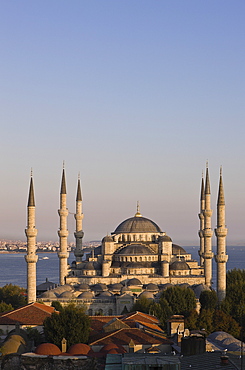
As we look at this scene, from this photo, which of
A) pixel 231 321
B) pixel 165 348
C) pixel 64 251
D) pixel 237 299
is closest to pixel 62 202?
pixel 64 251

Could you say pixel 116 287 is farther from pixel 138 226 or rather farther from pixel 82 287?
pixel 138 226

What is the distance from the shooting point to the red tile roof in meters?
37.8

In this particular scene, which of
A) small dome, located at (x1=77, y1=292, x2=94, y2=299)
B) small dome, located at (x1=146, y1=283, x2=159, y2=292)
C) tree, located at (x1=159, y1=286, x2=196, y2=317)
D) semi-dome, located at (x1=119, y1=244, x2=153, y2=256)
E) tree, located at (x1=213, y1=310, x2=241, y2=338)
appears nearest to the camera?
tree, located at (x1=213, y1=310, x2=241, y2=338)

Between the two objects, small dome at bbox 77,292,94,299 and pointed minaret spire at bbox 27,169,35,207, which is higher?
pointed minaret spire at bbox 27,169,35,207

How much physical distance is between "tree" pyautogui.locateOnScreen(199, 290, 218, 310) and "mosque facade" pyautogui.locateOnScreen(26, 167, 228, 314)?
0.60 meters

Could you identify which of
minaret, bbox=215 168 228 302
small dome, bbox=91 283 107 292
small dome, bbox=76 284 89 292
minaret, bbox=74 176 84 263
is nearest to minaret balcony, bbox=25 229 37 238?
small dome, bbox=76 284 89 292

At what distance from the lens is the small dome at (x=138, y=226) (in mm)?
61500

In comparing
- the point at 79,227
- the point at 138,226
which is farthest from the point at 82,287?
the point at 138,226

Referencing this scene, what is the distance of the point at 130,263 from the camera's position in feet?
185

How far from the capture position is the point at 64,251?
5606 cm

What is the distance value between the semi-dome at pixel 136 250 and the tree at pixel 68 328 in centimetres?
2385

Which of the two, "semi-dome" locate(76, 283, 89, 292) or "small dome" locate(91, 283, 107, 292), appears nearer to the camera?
"semi-dome" locate(76, 283, 89, 292)

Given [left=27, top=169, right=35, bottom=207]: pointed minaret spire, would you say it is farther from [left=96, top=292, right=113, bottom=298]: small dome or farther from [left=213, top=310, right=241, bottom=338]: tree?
[left=213, top=310, right=241, bottom=338]: tree

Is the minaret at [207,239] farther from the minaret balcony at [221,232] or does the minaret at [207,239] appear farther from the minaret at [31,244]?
the minaret at [31,244]
